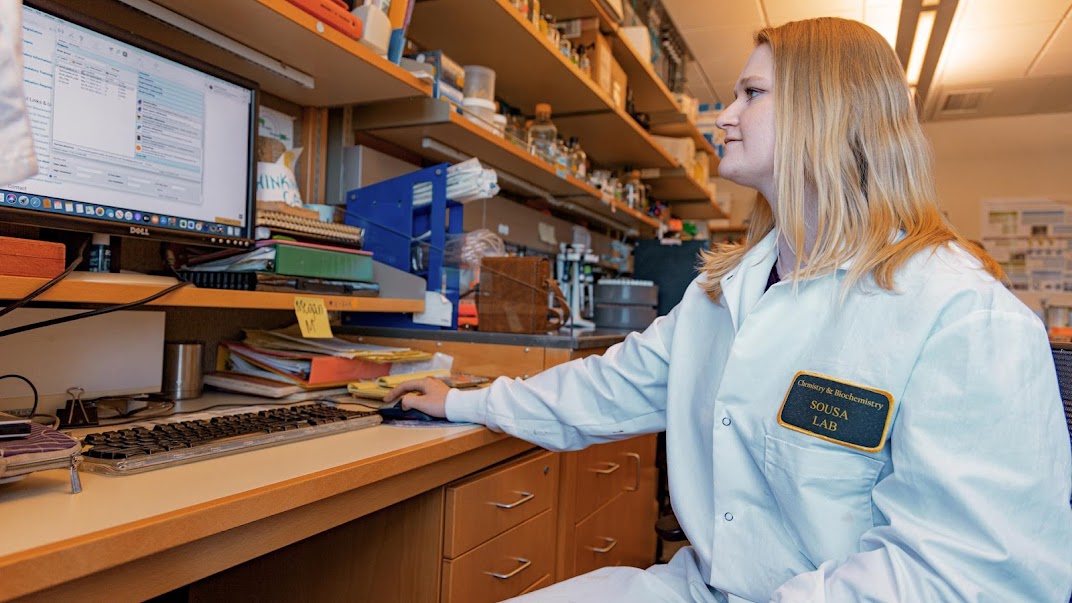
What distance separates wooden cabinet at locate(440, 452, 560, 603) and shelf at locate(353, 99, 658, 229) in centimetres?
86

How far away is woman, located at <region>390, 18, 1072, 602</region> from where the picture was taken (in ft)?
2.40

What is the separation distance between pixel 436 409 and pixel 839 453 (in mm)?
677

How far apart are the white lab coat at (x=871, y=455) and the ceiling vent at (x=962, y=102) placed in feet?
15.7

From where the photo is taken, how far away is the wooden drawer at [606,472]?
1.71 m

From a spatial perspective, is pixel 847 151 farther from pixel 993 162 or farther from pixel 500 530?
pixel 993 162

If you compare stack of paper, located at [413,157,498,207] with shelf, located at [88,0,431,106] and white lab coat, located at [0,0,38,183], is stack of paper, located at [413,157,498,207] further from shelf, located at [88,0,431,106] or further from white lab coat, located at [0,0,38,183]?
white lab coat, located at [0,0,38,183]

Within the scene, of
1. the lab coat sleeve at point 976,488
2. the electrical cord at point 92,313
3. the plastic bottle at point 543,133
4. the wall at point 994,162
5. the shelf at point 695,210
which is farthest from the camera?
the wall at point 994,162

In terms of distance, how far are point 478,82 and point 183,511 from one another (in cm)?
170

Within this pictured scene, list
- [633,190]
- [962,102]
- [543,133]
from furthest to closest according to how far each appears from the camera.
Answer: [962,102] < [633,190] < [543,133]

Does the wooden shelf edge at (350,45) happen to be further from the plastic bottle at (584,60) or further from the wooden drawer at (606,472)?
the plastic bottle at (584,60)

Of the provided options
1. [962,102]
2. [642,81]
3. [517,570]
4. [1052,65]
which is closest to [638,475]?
[517,570]

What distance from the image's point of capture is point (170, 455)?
2.77 feet

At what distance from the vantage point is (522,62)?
228cm

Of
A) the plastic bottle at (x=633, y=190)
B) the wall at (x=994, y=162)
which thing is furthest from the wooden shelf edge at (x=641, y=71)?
the wall at (x=994, y=162)
